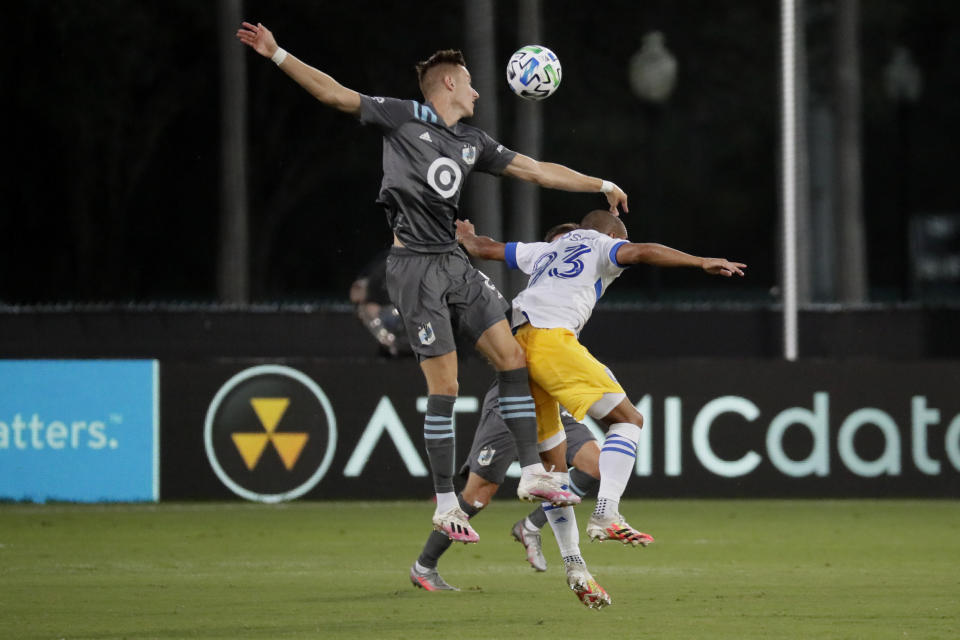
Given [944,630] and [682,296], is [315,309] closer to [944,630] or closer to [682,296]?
[944,630]

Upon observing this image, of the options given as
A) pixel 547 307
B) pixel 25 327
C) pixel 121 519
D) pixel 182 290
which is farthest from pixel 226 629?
pixel 182 290

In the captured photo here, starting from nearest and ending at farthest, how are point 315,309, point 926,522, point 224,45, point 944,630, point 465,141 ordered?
point 944,630 < point 465,141 < point 926,522 < point 315,309 < point 224,45

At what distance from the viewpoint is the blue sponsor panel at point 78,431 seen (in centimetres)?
1542

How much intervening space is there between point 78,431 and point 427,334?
22.5 feet

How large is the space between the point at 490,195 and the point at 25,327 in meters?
5.18

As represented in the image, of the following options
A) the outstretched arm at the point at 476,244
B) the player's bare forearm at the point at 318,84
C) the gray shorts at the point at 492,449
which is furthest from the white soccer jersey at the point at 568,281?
the player's bare forearm at the point at 318,84

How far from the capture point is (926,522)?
14484 mm

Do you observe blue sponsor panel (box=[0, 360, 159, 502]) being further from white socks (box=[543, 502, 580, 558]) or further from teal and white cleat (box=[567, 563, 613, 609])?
teal and white cleat (box=[567, 563, 613, 609])

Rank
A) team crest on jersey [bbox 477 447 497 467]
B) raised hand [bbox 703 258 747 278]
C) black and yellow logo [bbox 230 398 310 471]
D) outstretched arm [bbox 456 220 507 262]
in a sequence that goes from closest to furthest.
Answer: raised hand [bbox 703 258 747 278] → outstretched arm [bbox 456 220 507 262] → team crest on jersey [bbox 477 447 497 467] → black and yellow logo [bbox 230 398 310 471]

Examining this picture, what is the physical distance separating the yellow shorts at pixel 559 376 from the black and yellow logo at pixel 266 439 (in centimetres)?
600

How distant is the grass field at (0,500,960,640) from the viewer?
29.3 feet

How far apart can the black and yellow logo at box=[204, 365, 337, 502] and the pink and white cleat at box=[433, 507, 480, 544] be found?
631cm

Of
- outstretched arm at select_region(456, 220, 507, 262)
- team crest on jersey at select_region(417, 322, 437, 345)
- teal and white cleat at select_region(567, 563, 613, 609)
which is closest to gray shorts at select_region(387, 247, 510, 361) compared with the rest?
team crest on jersey at select_region(417, 322, 437, 345)

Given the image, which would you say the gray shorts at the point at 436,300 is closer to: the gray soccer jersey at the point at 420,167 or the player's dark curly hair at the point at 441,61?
the gray soccer jersey at the point at 420,167
